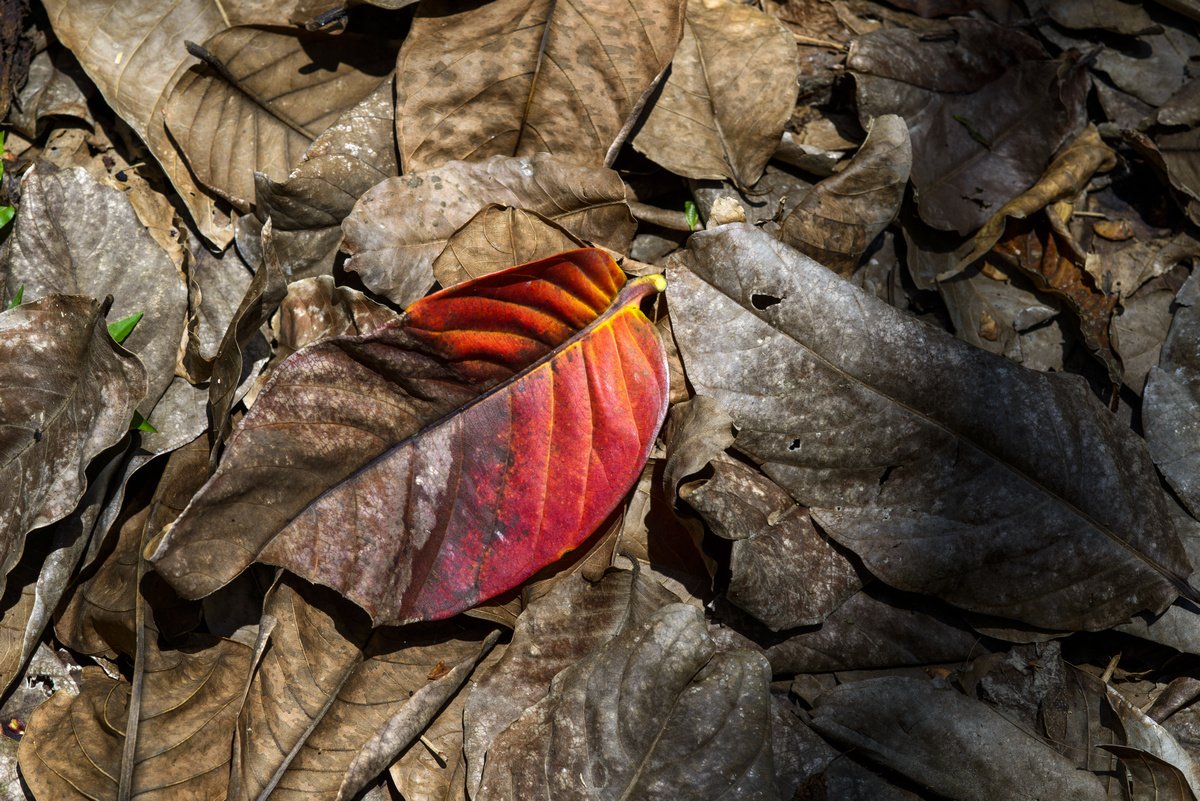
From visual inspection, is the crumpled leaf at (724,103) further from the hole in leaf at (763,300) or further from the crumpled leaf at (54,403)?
the crumpled leaf at (54,403)

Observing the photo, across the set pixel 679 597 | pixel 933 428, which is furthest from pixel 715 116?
pixel 679 597

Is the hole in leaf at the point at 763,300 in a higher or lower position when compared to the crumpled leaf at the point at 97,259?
lower

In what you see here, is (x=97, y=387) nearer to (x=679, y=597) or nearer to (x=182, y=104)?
(x=182, y=104)

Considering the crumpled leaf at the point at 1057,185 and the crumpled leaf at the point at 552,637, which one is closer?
the crumpled leaf at the point at 552,637

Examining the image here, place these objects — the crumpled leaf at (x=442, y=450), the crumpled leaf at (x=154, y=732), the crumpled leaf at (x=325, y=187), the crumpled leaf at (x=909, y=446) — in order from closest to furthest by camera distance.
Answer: the crumpled leaf at (x=442, y=450) → the crumpled leaf at (x=154, y=732) → the crumpled leaf at (x=909, y=446) → the crumpled leaf at (x=325, y=187)

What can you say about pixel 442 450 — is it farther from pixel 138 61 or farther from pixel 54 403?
pixel 138 61

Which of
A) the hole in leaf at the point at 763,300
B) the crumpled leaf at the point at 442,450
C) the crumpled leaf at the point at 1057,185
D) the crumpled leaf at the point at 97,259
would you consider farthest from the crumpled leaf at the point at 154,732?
the crumpled leaf at the point at 1057,185

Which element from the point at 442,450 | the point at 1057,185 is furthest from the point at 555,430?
the point at 1057,185

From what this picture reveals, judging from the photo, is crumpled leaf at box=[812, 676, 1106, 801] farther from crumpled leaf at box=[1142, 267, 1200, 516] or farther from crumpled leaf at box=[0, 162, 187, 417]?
crumpled leaf at box=[0, 162, 187, 417]
